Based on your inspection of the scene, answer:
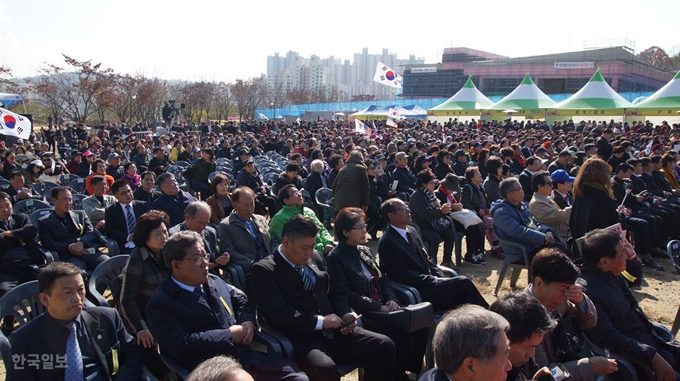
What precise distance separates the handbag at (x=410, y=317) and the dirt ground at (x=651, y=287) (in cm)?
219

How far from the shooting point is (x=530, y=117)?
Answer: 3388 centimetres

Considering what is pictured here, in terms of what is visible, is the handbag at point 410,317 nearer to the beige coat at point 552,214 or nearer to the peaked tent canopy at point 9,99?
the beige coat at point 552,214

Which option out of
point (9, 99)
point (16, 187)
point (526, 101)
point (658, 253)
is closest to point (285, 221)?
point (16, 187)

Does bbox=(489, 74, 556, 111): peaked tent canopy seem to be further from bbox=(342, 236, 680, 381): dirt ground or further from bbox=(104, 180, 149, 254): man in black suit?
bbox=(104, 180, 149, 254): man in black suit

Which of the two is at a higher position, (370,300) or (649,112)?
(649,112)

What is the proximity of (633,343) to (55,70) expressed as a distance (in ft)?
113

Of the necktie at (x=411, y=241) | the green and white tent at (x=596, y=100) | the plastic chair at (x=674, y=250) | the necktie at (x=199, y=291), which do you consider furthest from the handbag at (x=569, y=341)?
the green and white tent at (x=596, y=100)

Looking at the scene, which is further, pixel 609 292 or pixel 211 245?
pixel 211 245

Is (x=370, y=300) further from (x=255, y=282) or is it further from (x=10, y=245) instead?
(x=10, y=245)

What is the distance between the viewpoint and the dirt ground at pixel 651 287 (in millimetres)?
5266

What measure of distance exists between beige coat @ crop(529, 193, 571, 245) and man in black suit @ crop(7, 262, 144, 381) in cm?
472

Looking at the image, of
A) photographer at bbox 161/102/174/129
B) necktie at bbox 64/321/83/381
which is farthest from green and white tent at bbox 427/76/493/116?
necktie at bbox 64/321/83/381

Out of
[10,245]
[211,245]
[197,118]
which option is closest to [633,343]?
[211,245]

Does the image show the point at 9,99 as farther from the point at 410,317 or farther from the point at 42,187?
the point at 410,317
